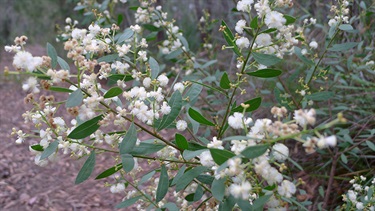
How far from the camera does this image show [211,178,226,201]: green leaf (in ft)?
3.09

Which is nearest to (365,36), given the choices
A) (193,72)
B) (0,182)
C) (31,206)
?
(193,72)

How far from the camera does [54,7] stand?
7.55 metres

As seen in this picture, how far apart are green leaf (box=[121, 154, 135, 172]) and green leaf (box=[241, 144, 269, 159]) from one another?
382 millimetres

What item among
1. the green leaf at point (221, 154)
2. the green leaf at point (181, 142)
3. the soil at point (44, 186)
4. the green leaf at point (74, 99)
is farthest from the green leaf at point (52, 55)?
Answer: the soil at point (44, 186)

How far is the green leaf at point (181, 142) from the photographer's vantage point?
112 centimetres

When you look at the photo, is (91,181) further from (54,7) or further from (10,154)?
(54,7)

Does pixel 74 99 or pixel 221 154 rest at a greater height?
pixel 74 99

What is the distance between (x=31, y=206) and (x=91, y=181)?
579mm

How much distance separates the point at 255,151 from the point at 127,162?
414 millimetres

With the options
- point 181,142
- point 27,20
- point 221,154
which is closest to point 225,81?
point 181,142

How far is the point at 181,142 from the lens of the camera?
1139 millimetres

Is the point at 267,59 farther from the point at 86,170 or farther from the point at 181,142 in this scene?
the point at 86,170

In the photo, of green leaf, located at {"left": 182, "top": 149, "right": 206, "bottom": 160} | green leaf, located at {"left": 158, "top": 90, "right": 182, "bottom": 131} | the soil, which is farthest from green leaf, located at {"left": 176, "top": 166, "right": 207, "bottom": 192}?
the soil

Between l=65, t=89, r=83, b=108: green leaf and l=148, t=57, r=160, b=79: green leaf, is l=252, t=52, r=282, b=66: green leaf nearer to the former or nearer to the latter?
l=148, t=57, r=160, b=79: green leaf
